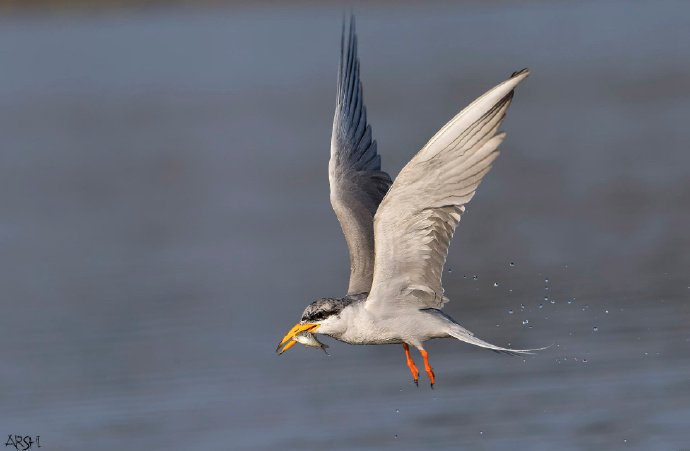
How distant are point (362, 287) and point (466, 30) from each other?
21479 millimetres

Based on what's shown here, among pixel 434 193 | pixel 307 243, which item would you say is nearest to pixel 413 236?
pixel 434 193

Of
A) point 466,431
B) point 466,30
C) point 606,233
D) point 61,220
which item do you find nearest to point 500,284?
point 606,233

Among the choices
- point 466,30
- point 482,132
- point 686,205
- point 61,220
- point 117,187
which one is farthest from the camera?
point 466,30

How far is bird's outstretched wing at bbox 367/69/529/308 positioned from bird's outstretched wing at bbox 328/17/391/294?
31.3 inches

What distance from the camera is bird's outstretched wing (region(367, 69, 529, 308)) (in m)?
8.24

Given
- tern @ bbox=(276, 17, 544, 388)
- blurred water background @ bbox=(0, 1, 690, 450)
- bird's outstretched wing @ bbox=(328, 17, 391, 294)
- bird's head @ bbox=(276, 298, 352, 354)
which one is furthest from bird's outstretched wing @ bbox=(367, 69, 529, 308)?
blurred water background @ bbox=(0, 1, 690, 450)

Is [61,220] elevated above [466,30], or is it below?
below

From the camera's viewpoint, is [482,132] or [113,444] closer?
[482,132]

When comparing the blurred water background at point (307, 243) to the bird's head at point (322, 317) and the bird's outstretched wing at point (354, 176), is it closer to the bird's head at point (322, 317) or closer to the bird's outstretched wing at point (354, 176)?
the bird's head at point (322, 317)

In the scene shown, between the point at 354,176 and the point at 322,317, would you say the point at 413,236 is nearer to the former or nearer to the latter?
the point at 322,317

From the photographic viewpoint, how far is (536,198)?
1689 cm

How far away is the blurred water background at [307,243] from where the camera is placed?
10516mm

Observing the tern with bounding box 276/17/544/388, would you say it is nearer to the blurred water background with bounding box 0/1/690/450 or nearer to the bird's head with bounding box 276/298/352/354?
the bird's head with bounding box 276/298/352/354

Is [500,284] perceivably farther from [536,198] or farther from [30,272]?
[30,272]
